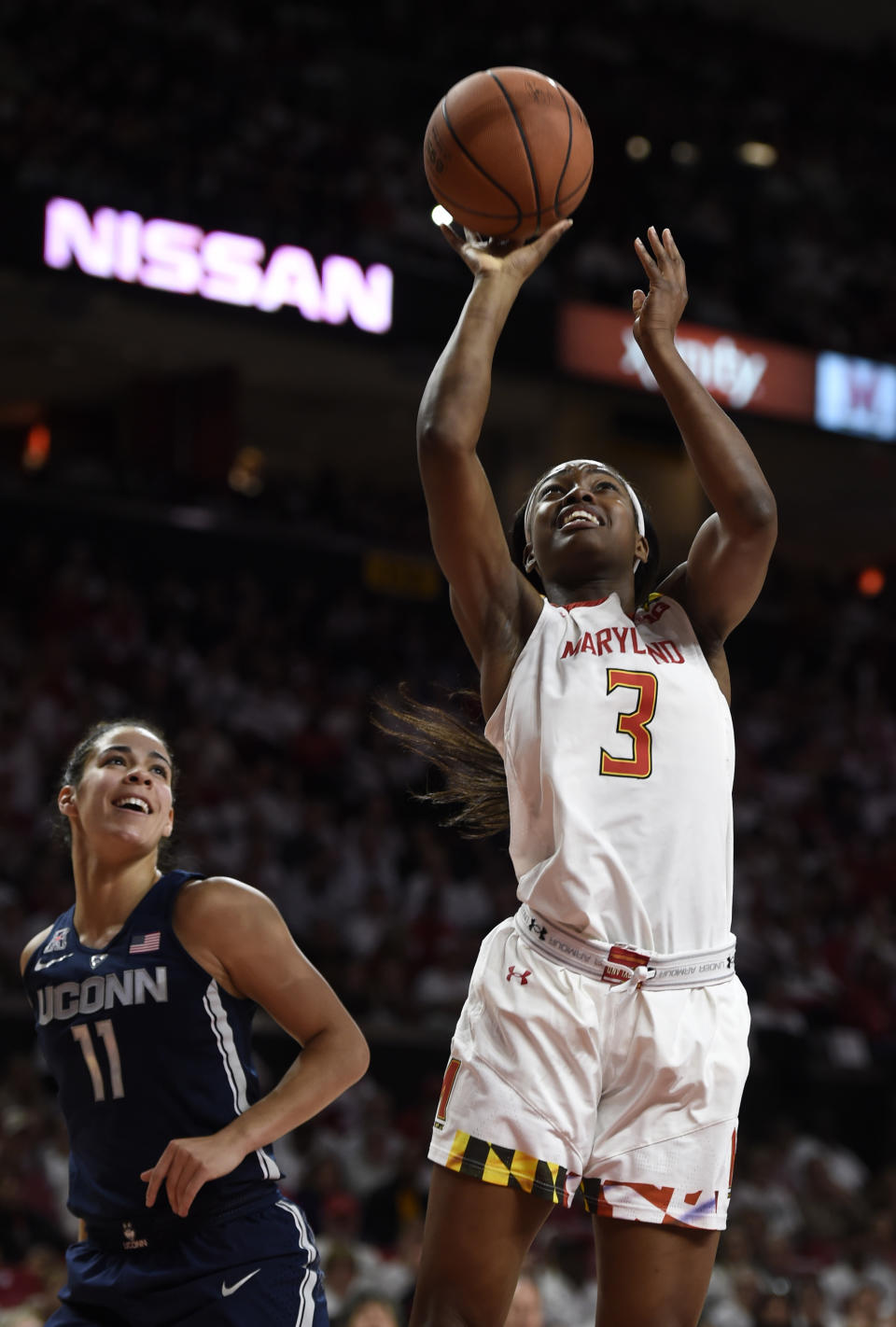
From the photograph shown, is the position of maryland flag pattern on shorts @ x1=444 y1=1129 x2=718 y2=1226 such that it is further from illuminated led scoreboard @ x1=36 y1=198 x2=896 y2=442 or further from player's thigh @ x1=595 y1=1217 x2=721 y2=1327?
illuminated led scoreboard @ x1=36 y1=198 x2=896 y2=442

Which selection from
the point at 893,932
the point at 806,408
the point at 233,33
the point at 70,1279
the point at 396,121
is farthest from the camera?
the point at 396,121

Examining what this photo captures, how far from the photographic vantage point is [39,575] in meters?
11.7

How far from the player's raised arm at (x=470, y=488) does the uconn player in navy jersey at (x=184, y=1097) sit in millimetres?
691

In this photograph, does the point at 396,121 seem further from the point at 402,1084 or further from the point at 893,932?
A: the point at 402,1084

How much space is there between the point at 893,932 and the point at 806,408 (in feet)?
14.6

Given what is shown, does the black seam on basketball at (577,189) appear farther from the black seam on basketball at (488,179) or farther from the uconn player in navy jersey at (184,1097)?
the uconn player in navy jersey at (184,1097)

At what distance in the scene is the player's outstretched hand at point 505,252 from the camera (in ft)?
9.19

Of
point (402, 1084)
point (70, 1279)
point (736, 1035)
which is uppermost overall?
point (736, 1035)

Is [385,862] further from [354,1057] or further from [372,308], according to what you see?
[354,1057]

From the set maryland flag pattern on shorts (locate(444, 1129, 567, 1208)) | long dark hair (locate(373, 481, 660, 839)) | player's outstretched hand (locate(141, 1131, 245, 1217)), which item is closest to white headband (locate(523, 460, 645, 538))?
long dark hair (locate(373, 481, 660, 839))

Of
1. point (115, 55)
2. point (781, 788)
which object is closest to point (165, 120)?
point (115, 55)

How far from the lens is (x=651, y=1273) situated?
2434mm

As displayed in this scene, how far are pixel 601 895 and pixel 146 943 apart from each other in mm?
882

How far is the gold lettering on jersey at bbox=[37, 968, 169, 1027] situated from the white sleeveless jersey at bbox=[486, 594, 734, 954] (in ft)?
2.27
